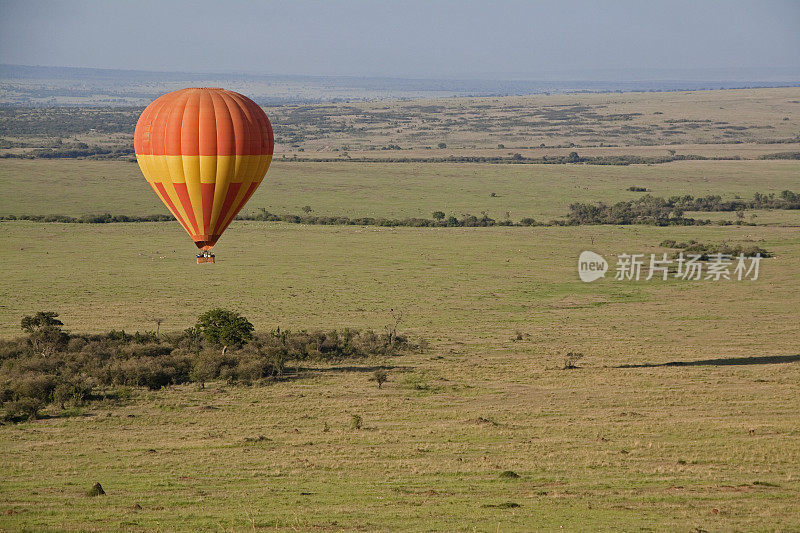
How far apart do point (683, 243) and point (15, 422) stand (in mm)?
58984

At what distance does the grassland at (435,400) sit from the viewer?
67.6 ft

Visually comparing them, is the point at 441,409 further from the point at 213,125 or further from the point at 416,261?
the point at 416,261

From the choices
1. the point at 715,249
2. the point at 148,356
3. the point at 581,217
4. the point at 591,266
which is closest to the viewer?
the point at 148,356

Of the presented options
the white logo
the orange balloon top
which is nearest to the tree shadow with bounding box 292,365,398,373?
the orange balloon top

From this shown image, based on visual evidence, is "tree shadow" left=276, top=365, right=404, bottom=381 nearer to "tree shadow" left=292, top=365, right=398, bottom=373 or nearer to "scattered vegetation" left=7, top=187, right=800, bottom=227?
"tree shadow" left=292, top=365, right=398, bottom=373

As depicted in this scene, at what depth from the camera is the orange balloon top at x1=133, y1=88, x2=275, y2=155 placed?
2964 centimetres

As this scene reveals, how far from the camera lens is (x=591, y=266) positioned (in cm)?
6962

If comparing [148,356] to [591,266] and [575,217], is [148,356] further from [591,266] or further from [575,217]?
[575,217]

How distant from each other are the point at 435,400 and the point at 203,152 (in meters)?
11.5

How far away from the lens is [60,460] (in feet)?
82.9

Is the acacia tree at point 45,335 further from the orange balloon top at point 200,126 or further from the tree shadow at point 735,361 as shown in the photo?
the tree shadow at point 735,361

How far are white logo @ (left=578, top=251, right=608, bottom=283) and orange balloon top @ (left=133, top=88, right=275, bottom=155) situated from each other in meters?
38.4

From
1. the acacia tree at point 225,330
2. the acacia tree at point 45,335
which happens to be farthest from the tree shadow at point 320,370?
the acacia tree at point 45,335

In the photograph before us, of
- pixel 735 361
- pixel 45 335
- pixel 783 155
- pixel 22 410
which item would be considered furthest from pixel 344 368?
pixel 783 155
